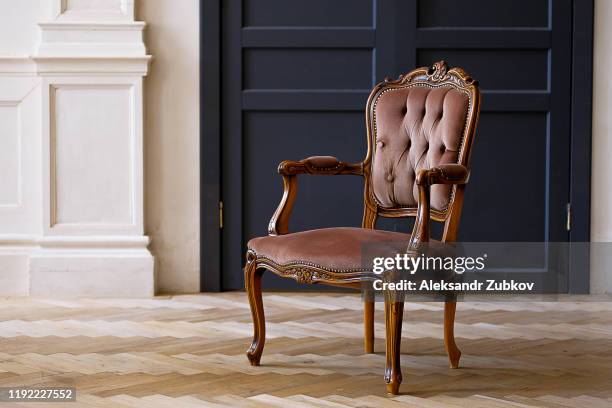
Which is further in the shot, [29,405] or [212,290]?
[212,290]

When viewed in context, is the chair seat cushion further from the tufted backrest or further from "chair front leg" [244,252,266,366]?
the tufted backrest

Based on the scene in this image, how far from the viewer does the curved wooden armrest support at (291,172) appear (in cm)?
287

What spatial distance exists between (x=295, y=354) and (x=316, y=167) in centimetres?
61

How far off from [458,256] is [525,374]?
41cm

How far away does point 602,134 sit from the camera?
4.16m

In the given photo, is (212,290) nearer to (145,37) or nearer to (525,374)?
(145,37)

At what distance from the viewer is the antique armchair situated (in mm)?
2506

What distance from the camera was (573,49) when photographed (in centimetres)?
413

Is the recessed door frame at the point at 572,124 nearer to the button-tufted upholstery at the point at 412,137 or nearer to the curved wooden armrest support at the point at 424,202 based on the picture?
the button-tufted upholstery at the point at 412,137

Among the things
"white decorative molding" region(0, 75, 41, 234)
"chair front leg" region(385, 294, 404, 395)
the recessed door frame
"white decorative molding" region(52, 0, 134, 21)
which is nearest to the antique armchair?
"chair front leg" region(385, 294, 404, 395)


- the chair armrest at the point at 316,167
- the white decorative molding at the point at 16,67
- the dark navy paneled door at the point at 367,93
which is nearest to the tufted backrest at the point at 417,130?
the chair armrest at the point at 316,167

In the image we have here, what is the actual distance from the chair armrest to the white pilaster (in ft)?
4.51

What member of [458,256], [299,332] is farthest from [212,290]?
[458,256]

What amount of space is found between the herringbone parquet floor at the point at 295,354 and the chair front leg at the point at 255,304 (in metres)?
0.05
